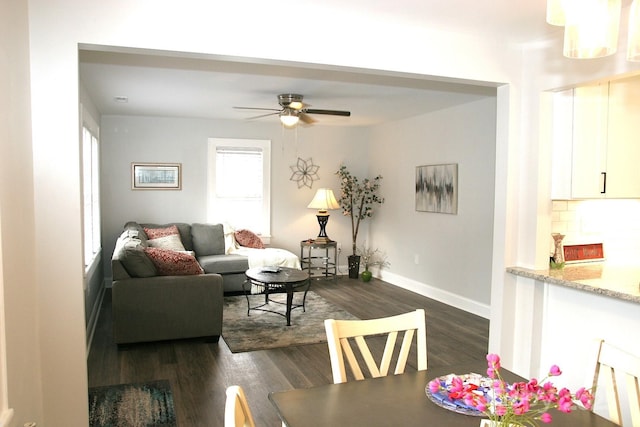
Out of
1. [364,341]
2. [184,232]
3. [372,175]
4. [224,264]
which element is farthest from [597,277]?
[184,232]

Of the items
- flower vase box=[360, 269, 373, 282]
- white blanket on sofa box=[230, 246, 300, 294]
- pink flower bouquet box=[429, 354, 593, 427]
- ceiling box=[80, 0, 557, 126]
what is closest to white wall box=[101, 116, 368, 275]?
ceiling box=[80, 0, 557, 126]

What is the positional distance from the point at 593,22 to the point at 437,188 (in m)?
5.03

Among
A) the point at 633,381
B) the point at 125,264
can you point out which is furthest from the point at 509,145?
the point at 125,264

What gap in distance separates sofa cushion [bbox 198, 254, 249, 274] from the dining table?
4.94 metres

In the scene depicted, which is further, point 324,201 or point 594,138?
point 324,201

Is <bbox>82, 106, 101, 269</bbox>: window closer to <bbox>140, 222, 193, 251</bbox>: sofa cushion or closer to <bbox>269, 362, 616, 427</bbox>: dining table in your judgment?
<bbox>140, 222, 193, 251</bbox>: sofa cushion

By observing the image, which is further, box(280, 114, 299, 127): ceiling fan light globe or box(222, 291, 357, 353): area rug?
box(280, 114, 299, 127): ceiling fan light globe

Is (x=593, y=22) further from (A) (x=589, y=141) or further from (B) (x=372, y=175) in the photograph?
(B) (x=372, y=175)

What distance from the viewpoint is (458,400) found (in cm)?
163

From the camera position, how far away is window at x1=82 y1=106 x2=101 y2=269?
5098 mm

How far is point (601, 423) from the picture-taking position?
1.52 m

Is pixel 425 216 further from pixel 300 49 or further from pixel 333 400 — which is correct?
pixel 333 400

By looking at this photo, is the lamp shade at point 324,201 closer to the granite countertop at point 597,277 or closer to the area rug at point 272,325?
the area rug at point 272,325

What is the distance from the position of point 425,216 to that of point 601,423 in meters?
5.28
